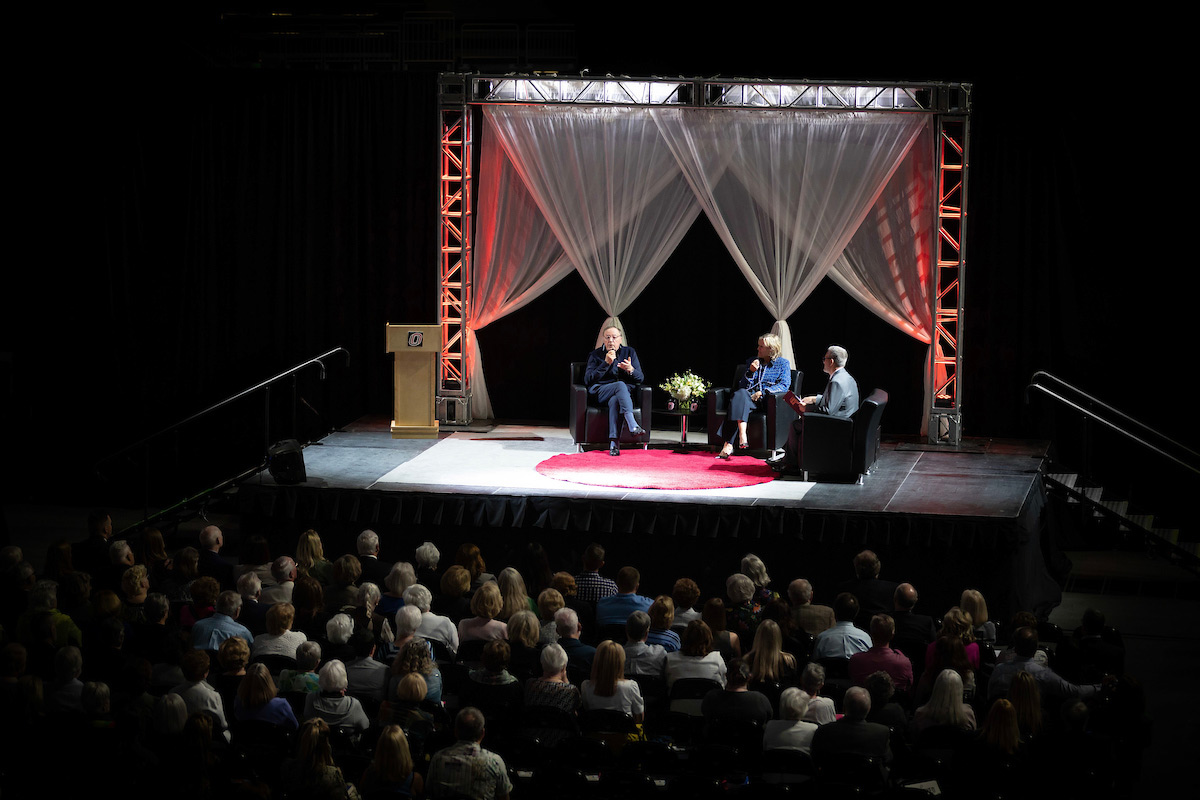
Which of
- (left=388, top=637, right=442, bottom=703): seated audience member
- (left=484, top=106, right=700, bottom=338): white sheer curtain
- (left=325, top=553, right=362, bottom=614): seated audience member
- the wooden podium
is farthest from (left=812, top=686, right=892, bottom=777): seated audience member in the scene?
the wooden podium

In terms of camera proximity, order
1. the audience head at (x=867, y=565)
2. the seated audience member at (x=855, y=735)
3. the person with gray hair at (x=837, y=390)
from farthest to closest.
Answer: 1. the person with gray hair at (x=837, y=390)
2. the audience head at (x=867, y=565)
3. the seated audience member at (x=855, y=735)

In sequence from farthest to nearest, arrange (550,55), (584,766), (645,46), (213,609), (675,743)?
1. (550,55)
2. (645,46)
3. (213,609)
4. (675,743)
5. (584,766)

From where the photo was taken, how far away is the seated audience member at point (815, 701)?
5316 mm

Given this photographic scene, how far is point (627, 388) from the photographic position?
35.4 feet

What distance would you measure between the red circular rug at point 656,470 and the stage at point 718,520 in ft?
0.65

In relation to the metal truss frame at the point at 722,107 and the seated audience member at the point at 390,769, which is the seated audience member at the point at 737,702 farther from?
the metal truss frame at the point at 722,107

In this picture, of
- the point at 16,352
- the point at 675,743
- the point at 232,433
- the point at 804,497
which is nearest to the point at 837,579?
the point at 804,497

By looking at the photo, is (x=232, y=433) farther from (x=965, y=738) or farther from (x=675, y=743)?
(x=965, y=738)

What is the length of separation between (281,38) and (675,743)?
36.3 ft

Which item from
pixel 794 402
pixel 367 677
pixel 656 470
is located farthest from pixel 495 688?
pixel 794 402

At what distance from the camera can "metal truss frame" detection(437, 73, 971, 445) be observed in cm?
1087

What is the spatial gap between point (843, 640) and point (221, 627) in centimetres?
290

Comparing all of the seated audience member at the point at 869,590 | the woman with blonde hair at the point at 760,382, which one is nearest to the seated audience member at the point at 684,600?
the seated audience member at the point at 869,590

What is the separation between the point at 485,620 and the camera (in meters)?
6.43
